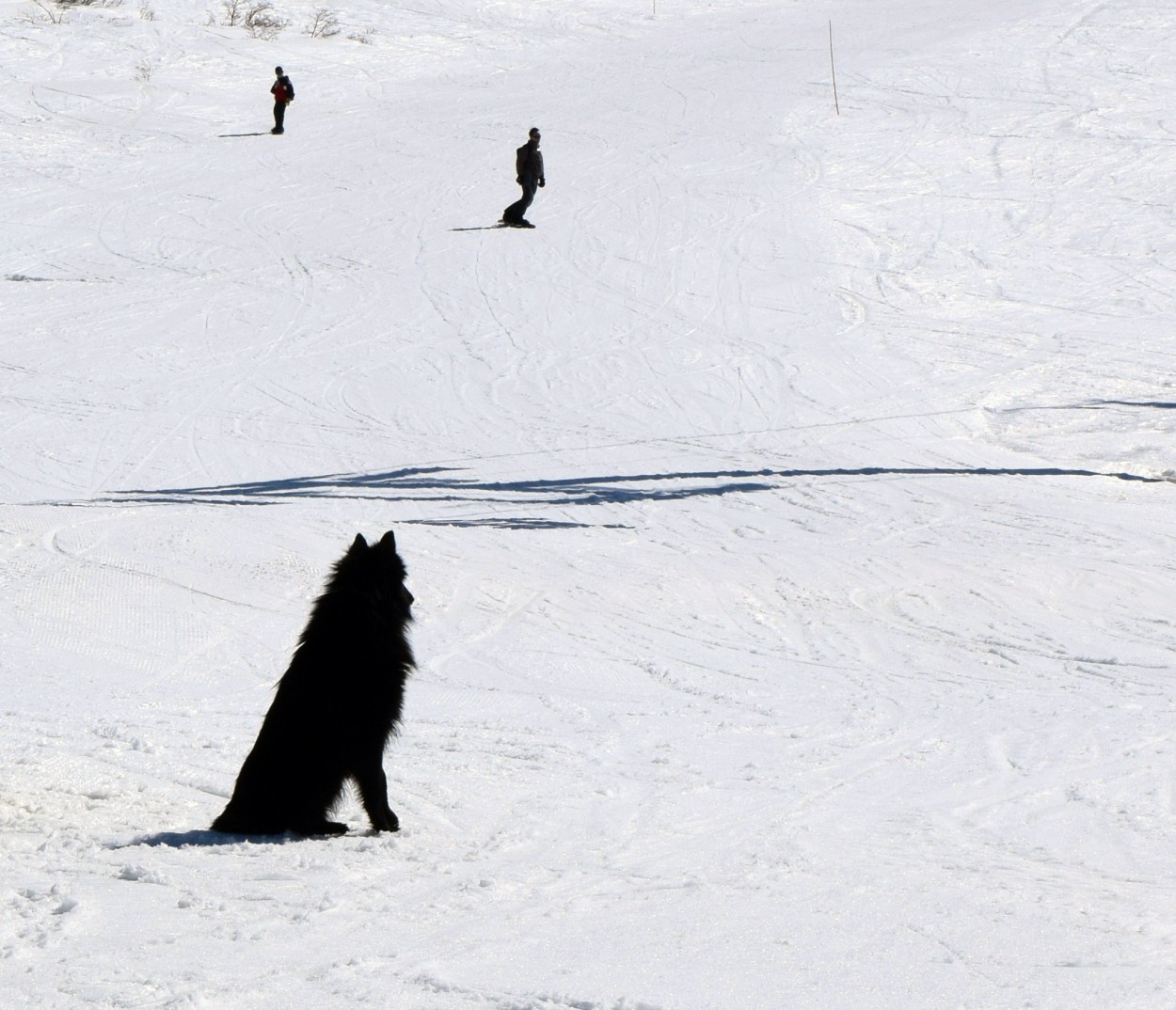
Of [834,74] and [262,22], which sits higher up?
[262,22]

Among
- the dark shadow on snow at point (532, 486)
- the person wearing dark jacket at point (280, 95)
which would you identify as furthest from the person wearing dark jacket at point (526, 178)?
the dark shadow on snow at point (532, 486)

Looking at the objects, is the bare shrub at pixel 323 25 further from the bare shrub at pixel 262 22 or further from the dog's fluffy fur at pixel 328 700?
the dog's fluffy fur at pixel 328 700

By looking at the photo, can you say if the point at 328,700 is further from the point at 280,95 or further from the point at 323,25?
the point at 323,25

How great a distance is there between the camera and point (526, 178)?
23.2 m

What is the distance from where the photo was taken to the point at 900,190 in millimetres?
25938

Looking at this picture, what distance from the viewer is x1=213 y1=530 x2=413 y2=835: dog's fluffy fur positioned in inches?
193

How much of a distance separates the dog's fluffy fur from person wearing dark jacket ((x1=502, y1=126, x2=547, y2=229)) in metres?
18.8

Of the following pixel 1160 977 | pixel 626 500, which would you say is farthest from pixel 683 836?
pixel 626 500

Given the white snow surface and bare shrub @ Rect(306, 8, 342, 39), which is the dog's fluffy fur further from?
bare shrub @ Rect(306, 8, 342, 39)

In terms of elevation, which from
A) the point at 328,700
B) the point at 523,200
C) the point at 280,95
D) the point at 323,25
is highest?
the point at 323,25

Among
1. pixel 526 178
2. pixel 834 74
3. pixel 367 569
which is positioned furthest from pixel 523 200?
pixel 367 569

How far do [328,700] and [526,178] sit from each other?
19.2m

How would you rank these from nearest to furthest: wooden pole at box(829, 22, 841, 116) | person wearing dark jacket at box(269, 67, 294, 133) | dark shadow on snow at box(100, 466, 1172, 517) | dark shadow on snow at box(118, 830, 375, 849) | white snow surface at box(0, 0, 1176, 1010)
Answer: white snow surface at box(0, 0, 1176, 1010), dark shadow on snow at box(118, 830, 375, 849), dark shadow on snow at box(100, 466, 1172, 517), person wearing dark jacket at box(269, 67, 294, 133), wooden pole at box(829, 22, 841, 116)

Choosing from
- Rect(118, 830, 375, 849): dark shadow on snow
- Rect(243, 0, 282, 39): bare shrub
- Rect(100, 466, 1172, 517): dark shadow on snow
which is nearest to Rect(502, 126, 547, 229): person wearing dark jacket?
Rect(100, 466, 1172, 517): dark shadow on snow
